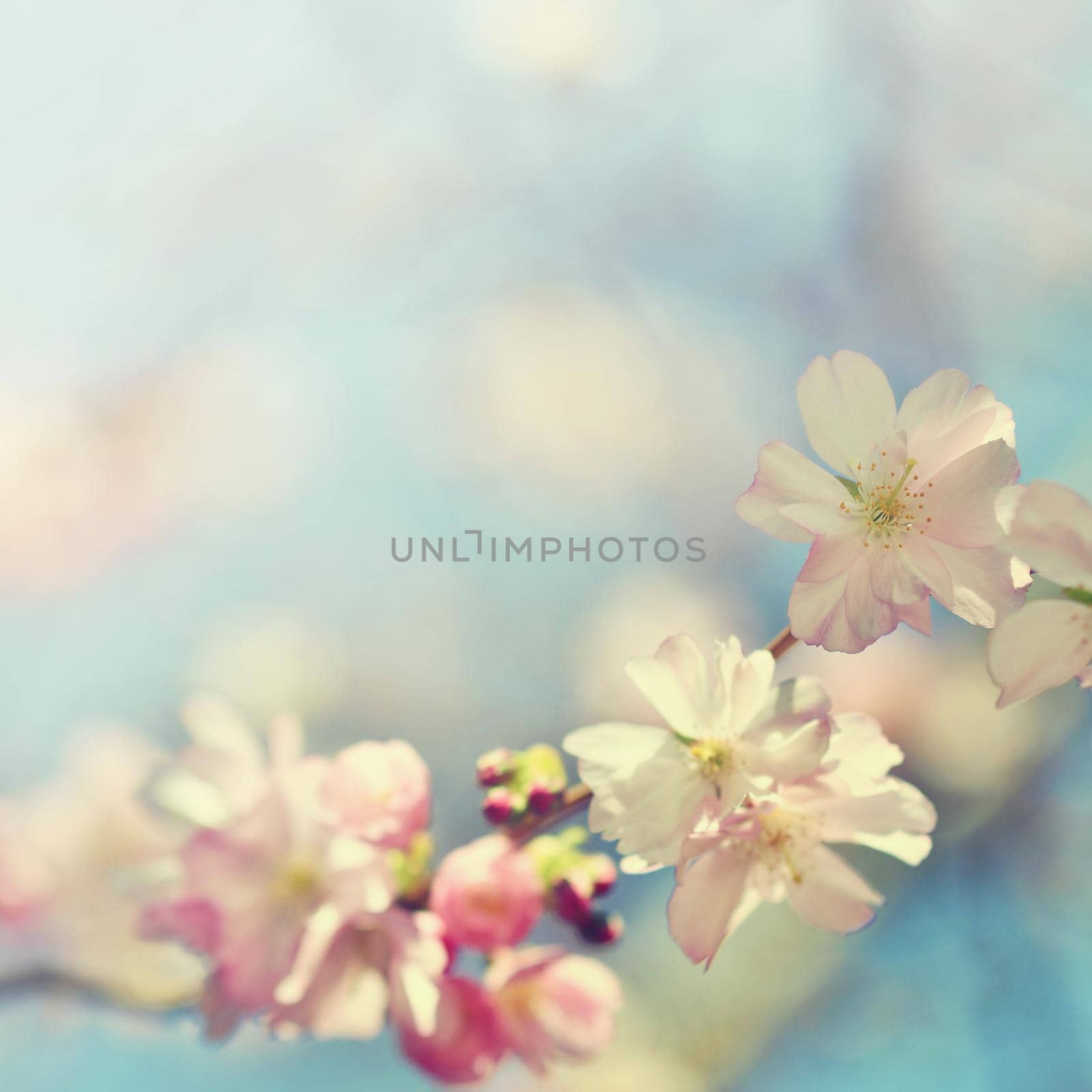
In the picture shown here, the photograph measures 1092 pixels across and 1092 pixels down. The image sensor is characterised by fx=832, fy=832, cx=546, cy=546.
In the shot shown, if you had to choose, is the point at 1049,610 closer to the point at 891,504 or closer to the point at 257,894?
the point at 891,504

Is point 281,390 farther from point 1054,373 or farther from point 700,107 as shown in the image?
point 1054,373

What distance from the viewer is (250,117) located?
0.90m

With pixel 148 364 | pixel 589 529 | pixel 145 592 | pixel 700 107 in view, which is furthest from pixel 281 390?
pixel 700 107

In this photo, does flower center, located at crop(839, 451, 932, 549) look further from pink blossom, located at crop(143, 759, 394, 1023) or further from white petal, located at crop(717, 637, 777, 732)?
pink blossom, located at crop(143, 759, 394, 1023)

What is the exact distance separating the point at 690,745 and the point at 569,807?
74mm

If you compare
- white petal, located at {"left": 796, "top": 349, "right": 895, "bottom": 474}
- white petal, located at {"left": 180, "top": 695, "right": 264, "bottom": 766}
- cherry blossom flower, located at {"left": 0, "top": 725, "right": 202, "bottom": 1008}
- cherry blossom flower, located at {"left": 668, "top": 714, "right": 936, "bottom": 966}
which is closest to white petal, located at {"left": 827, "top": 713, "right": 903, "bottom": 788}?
cherry blossom flower, located at {"left": 668, "top": 714, "right": 936, "bottom": 966}

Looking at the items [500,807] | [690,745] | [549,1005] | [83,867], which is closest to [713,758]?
[690,745]

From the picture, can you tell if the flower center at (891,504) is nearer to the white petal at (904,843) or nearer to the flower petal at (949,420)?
the flower petal at (949,420)

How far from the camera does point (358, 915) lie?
405 millimetres

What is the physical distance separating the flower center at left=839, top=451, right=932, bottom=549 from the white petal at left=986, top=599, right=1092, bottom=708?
0.05m

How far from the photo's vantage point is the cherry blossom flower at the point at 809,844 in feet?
1.06

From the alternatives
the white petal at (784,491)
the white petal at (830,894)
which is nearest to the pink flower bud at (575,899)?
the white petal at (830,894)

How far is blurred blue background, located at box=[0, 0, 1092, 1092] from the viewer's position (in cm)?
80

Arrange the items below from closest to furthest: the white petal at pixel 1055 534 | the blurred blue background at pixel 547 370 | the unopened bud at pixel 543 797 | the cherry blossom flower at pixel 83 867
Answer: the white petal at pixel 1055 534, the unopened bud at pixel 543 797, the cherry blossom flower at pixel 83 867, the blurred blue background at pixel 547 370
